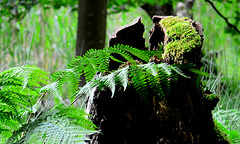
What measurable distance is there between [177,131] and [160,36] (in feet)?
1.55

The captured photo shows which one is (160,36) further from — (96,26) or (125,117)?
(96,26)

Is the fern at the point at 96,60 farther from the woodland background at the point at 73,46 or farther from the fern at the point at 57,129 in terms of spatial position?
the woodland background at the point at 73,46

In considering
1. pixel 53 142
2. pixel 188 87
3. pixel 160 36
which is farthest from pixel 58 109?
pixel 160 36

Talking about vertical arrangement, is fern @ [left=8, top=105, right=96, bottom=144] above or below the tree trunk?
below

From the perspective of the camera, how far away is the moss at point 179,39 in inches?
35.7

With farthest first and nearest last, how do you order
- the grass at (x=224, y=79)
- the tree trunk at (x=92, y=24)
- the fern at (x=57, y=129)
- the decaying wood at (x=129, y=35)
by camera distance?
the tree trunk at (x=92, y=24)
the grass at (x=224, y=79)
the decaying wood at (x=129, y=35)
the fern at (x=57, y=129)

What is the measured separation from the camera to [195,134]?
2.95ft

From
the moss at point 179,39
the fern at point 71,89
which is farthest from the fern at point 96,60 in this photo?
the moss at point 179,39

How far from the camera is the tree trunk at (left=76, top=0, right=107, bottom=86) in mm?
2242

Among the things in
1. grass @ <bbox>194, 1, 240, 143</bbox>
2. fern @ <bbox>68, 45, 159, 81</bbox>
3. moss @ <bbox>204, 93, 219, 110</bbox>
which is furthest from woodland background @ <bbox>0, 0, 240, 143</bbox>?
fern @ <bbox>68, 45, 159, 81</bbox>

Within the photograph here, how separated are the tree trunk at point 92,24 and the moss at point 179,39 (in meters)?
1.25

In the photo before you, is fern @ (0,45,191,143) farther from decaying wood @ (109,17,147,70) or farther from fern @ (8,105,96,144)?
decaying wood @ (109,17,147,70)

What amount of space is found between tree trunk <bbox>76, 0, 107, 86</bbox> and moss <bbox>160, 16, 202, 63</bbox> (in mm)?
1247

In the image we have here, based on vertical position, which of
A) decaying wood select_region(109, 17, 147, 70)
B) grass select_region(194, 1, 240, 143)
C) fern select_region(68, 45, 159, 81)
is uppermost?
decaying wood select_region(109, 17, 147, 70)
